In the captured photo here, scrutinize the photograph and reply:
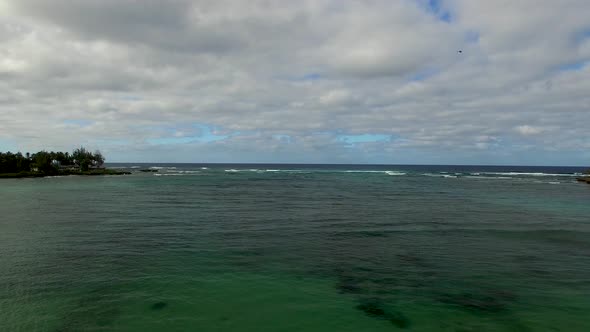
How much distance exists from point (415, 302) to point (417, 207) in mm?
27481

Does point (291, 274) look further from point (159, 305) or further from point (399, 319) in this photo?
point (159, 305)

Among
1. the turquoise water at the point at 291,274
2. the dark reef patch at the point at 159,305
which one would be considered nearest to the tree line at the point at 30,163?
the turquoise water at the point at 291,274

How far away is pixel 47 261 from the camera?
17203 millimetres

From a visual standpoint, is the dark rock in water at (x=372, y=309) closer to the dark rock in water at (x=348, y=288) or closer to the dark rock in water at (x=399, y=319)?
the dark rock in water at (x=399, y=319)

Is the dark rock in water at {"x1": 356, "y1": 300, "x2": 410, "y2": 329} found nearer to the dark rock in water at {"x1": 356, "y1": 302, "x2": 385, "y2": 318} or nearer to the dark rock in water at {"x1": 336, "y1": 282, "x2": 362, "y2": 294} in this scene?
the dark rock in water at {"x1": 356, "y1": 302, "x2": 385, "y2": 318}

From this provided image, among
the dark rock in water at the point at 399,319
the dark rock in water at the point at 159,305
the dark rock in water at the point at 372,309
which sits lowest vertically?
the dark rock in water at the point at 399,319

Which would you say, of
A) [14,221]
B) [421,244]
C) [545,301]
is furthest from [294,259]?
[14,221]

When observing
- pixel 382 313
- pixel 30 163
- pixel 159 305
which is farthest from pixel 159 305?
pixel 30 163

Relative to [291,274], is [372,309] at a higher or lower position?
lower

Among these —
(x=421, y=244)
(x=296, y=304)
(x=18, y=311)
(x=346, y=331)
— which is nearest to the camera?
(x=346, y=331)

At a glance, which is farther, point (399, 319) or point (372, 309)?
point (372, 309)

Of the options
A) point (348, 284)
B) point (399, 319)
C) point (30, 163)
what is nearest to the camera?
point (399, 319)

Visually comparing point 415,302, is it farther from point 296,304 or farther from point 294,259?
point 294,259

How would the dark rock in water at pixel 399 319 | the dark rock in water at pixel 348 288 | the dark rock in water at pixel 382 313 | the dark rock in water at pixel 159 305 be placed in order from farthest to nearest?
the dark rock in water at pixel 348 288 → the dark rock in water at pixel 159 305 → the dark rock in water at pixel 382 313 → the dark rock in water at pixel 399 319
